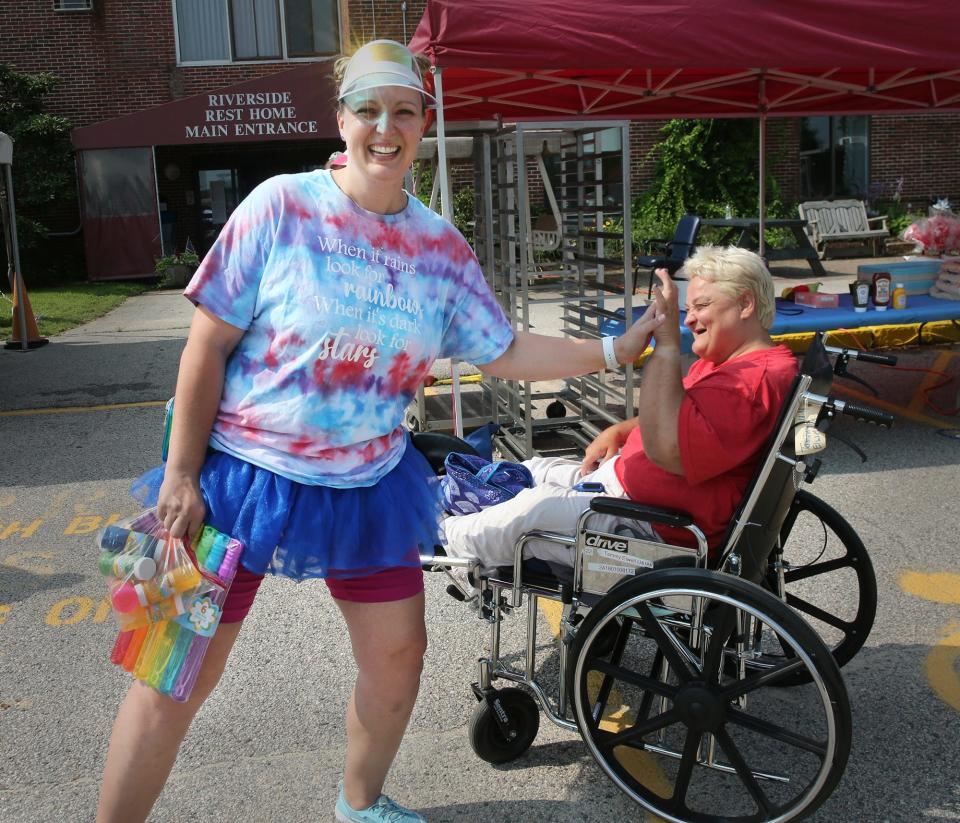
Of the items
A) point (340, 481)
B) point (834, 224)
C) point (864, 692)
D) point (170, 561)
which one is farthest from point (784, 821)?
point (834, 224)

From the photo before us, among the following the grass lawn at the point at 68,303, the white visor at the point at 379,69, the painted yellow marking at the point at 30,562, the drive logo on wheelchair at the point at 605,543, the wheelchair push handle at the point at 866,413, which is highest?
the white visor at the point at 379,69

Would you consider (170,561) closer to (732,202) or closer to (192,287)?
(192,287)

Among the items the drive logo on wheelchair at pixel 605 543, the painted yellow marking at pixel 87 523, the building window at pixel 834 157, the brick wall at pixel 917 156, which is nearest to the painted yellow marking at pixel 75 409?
the painted yellow marking at pixel 87 523

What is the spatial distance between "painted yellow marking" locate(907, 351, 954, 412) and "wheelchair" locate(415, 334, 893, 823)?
4.35 m

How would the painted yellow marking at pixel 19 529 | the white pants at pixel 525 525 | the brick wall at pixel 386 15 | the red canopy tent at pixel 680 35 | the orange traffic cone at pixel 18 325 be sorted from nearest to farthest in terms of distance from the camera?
1. the white pants at pixel 525 525
2. the painted yellow marking at pixel 19 529
3. the red canopy tent at pixel 680 35
4. the orange traffic cone at pixel 18 325
5. the brick wall at pixel 386 15

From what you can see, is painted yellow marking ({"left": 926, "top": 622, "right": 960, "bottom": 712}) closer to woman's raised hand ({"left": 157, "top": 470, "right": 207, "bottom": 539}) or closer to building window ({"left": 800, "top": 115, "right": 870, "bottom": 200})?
woman's raised hand ({"left": 157, "top": 470, "right": 207, "bottom": 539})

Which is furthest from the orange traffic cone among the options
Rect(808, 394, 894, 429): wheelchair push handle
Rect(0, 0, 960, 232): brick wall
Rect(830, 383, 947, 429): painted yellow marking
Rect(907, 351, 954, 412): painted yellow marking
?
Rect(808, 394, 894, 429): wheelchair push handle

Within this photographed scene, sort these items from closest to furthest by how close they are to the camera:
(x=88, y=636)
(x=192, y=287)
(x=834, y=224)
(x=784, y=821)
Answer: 1. (x=192, y=287)
2. (x=784, y=821)
3. (x=88, y=636)
4. (x=834, y=224)

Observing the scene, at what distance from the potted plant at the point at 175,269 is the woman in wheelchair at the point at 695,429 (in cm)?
1609

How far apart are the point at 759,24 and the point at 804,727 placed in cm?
393

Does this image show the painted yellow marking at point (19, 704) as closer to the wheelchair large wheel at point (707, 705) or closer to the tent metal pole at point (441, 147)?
the wheelchair large wheel at point (707, 705)

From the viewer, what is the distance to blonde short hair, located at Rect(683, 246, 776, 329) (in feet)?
9.13

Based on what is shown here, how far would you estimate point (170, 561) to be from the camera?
2051 millimetres

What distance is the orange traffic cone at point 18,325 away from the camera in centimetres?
1077
